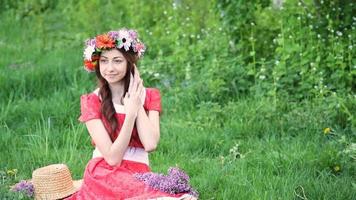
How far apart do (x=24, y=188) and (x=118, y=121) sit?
2.89 feet

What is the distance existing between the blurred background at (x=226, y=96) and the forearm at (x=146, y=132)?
0.74 m

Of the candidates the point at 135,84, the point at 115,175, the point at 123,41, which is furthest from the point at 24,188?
the point at 123,41

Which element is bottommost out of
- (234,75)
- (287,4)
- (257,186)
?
(257,186)

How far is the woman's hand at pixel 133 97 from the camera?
4602 millimetres

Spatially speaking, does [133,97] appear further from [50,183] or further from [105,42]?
[50,183]

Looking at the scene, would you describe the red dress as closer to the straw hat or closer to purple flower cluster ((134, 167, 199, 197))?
purple flower cluster ((134, 167, 199, 197))

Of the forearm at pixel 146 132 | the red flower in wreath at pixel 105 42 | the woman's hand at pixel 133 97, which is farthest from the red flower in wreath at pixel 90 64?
the forearm at pixel 146 132

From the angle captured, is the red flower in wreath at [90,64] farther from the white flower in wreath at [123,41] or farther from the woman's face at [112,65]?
the white flower in wreath at [123,41]

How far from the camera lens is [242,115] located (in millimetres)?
6852

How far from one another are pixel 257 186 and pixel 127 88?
119cm

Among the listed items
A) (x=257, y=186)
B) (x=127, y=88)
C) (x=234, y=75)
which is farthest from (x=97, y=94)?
(x=234, y=75)

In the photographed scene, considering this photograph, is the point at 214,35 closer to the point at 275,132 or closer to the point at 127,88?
the point at 275,132

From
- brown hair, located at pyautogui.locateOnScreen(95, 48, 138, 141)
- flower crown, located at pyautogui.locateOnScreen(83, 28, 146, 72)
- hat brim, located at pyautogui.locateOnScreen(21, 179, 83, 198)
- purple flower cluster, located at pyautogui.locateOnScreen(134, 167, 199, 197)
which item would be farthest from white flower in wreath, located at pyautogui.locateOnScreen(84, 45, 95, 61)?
hat brim, located at pyautogui.locateOnScreen(21, 179, 83, 198)

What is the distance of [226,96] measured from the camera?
7406mm
